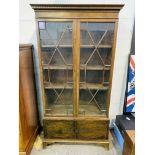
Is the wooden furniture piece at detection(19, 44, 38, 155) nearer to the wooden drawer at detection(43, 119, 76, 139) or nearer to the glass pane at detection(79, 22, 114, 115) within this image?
the wooden drawer at detection(43, 119, 76, 139)

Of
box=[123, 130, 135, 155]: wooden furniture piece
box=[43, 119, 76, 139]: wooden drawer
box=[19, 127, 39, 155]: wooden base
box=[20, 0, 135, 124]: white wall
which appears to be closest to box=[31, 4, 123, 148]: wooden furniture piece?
box=[43, 119, 76, 139]: wooden drawer

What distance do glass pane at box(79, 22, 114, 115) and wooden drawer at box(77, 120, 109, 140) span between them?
0.38 feet

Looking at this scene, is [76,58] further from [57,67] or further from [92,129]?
[92,129]

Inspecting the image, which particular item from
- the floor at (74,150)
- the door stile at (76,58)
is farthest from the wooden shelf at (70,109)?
the floor at (74,150)

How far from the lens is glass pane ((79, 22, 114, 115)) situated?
1.72m

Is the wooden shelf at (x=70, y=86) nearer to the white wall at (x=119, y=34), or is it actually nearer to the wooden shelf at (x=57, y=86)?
the wooden shelf at (x=57, y=86)
